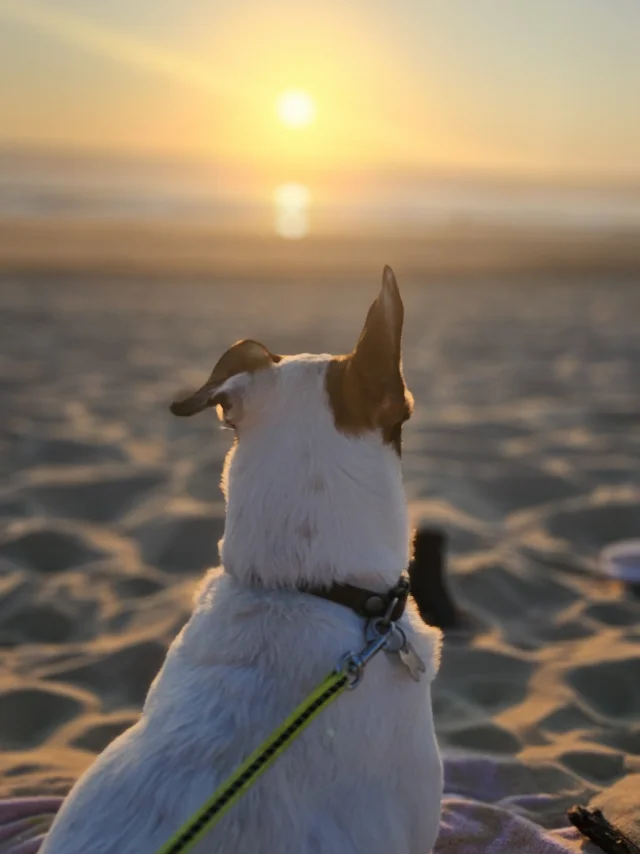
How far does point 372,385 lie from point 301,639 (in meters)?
0.64

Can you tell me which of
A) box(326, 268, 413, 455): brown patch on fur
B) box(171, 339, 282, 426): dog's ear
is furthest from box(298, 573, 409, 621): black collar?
box(171, 339, 282, 426): dog's ear

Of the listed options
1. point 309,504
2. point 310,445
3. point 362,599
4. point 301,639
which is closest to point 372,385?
point 310,445

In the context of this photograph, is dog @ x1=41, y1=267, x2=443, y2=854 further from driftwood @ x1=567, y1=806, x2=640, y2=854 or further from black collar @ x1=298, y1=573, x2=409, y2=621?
driftwood @ x1=567, y1=806, x2=640, y2=854

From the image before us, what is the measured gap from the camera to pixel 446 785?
3.54 m

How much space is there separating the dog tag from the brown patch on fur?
51 centimetres

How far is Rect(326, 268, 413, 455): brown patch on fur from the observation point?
87.9 inches

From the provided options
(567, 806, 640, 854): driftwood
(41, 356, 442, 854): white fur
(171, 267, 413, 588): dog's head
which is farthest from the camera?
(567, 806, 640, 854): driftwood

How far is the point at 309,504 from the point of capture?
2.37 meters

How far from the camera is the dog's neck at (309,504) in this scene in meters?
2.37

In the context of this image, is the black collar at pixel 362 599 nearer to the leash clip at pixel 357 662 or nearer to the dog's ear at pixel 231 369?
the leash clip at pixel 357 662

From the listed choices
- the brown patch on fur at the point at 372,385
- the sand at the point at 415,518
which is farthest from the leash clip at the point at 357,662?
the sand at the point at 415,518

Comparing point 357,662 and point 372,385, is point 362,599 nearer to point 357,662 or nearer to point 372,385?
point 357,662

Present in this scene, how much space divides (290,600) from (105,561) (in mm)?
3162

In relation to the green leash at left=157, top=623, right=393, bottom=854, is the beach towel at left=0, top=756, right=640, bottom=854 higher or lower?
lower
